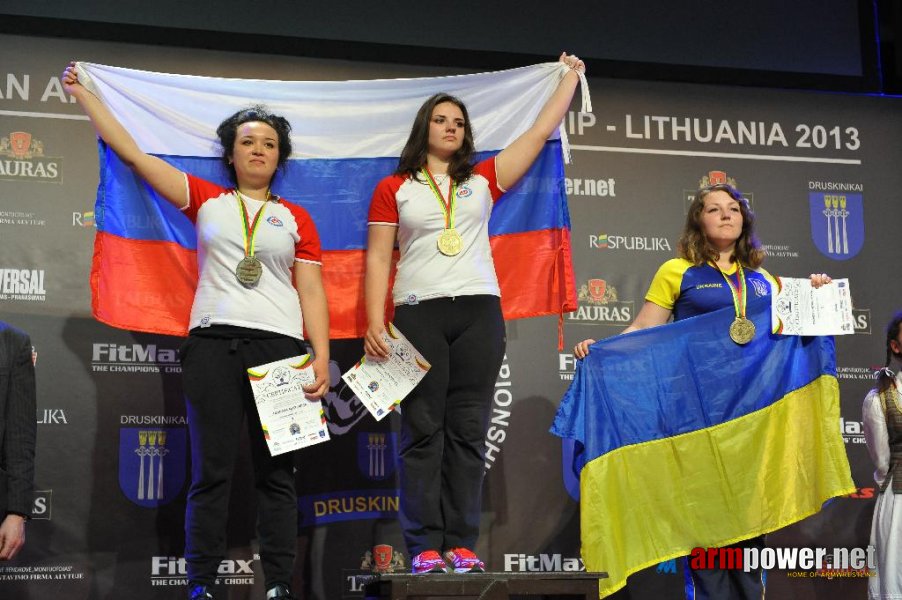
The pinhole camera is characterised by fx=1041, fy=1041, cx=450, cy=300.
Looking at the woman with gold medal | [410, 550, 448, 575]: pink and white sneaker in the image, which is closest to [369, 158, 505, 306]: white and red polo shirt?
the woman with gold medal

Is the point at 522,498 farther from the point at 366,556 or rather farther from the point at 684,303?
the point at 684,303

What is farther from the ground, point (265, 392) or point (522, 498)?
point (265, 392)

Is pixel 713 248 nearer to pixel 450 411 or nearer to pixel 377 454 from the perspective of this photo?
pixel 450 411

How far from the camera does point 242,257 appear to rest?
3.52m

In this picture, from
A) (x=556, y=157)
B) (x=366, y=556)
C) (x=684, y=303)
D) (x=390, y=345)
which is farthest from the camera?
(x=366, y=556)

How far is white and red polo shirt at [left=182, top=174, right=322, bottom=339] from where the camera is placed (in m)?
3.45

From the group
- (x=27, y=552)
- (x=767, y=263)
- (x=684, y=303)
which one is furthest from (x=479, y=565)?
(x=767, y=263)

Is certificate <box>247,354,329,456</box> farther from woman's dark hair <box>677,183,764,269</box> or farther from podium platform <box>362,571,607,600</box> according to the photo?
woman's dark hair <box>677,183,764,269</box>

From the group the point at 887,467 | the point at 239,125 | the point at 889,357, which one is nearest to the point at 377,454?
the point at 239,125

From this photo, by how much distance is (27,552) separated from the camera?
13.8ft

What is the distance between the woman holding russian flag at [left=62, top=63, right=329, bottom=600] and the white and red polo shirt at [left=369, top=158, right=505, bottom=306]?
328mm

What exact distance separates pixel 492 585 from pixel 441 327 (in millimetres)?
904

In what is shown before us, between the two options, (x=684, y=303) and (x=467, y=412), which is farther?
(x=684, y=303)

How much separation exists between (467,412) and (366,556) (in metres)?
1.31
